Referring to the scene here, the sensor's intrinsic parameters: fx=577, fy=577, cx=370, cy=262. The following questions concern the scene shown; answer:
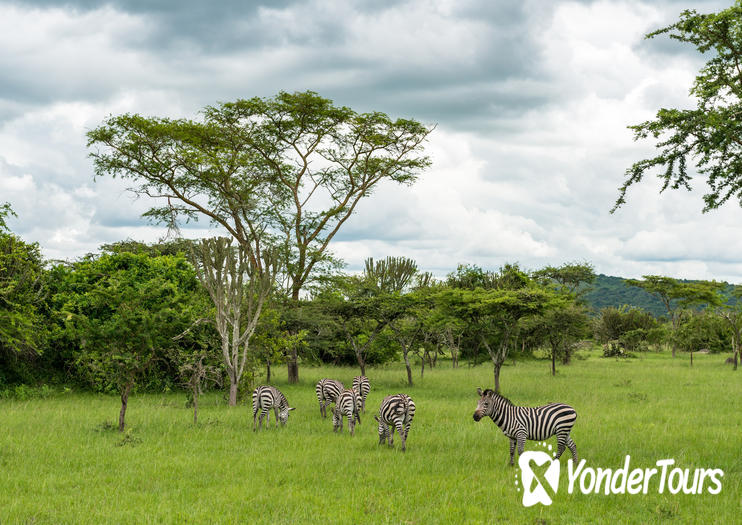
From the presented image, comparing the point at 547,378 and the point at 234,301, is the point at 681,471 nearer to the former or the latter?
the point at 234,301

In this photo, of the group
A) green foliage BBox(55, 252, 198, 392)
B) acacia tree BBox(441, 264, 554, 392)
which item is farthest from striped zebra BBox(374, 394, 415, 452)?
acacia tree BBox(441, 264, 554, 392)

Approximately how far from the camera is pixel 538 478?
1211cm

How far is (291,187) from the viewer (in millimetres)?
38438

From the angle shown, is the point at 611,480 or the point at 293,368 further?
the point at 293,368

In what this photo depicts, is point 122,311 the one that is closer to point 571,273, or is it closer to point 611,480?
point 611,480

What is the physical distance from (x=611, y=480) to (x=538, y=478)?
1.47m

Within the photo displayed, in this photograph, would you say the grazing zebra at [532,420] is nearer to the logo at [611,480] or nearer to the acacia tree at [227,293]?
the logo at [611,480]

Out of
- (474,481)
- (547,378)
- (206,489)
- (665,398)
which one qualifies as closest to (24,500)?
(206,489)

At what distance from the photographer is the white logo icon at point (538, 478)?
10653mm

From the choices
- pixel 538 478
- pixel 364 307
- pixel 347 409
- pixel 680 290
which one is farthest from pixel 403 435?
pixel 680 290

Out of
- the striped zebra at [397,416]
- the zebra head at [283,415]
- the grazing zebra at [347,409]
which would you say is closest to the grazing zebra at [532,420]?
the striped zebra at [397,416]

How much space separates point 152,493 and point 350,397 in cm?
704

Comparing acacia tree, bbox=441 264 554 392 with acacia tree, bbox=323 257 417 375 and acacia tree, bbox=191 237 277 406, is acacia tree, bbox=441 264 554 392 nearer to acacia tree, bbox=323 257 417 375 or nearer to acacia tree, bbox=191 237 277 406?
acacia tree, bbox=323 257 417 375

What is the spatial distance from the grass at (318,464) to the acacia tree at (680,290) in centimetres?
2979
